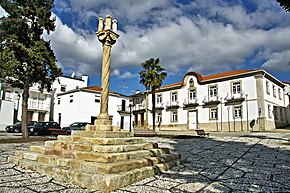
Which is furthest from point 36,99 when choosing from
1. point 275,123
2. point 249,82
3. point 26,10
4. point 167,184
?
point 167,184

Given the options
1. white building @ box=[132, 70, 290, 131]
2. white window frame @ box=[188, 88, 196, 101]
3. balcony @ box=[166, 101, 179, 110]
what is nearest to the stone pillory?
white building @ box=[132, 70, 290, 131]

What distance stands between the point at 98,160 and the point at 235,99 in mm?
23604

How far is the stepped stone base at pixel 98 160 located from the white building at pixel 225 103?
20.3 meters

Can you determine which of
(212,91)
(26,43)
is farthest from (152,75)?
(26,43)

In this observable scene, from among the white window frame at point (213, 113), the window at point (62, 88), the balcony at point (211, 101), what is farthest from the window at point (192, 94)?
the window at point (62, 88)

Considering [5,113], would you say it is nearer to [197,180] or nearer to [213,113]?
[213,113]

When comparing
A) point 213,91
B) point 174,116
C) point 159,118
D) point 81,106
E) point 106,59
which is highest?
point 213,91

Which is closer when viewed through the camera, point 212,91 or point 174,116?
point 212,91

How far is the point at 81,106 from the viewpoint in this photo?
108ft

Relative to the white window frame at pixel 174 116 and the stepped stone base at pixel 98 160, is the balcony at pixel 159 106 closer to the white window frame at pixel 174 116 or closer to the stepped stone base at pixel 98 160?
the white window frame at pixel 174 116

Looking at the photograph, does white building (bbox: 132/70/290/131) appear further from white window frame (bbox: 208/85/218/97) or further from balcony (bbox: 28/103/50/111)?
balcony (bbox: 28/103/50/111)

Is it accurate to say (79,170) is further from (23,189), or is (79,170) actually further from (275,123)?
(275,123)

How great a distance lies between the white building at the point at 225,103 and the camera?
78.7ft

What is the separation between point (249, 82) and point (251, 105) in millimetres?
2512
